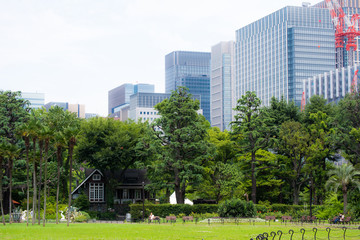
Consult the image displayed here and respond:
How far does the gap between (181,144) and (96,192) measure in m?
19.5

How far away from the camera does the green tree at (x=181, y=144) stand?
66.4 m

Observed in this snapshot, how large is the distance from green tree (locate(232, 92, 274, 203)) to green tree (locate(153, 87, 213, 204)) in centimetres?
526

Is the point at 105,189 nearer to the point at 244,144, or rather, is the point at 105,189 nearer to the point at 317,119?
the point at 244,144

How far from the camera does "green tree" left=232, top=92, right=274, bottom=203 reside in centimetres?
6806

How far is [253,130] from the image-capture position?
68938mm

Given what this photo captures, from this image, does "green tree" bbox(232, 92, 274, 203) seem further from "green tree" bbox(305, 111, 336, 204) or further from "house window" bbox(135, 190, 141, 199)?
"house window" bbox(135, 190, 141, 199)

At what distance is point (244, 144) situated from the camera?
70312 millimetres

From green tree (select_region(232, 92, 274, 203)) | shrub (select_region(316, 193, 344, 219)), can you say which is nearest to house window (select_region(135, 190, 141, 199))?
green tree (select_region(232, 92, 274, 203))

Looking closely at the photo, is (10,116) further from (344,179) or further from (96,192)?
(344,179)

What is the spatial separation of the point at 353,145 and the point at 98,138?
3720 cm

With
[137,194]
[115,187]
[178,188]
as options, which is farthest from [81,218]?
[137,194]

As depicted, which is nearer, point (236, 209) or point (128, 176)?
point (236, 209)

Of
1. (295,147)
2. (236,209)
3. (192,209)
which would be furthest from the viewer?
(295,147)

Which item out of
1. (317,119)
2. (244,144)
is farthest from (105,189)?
(317,119)
